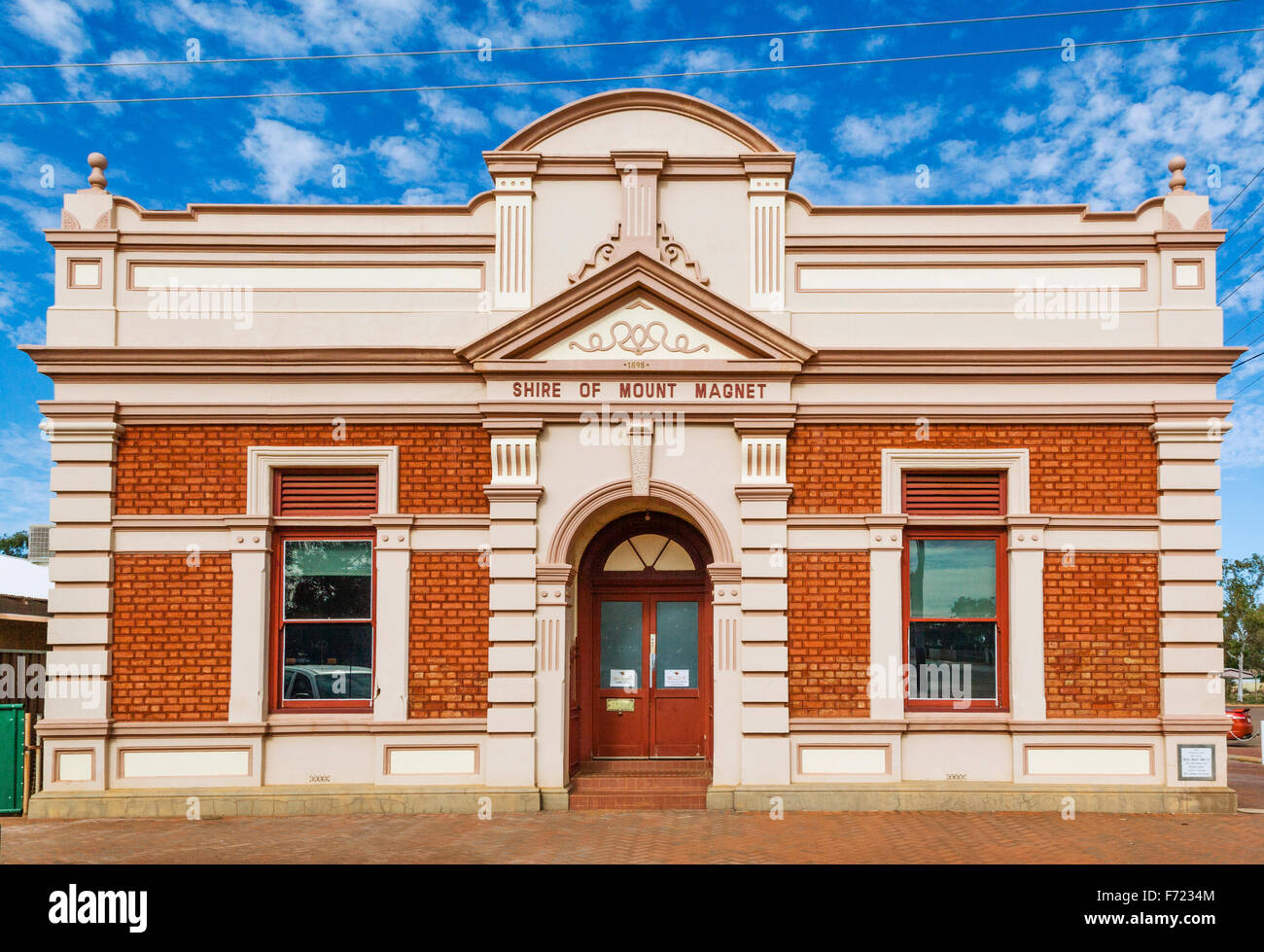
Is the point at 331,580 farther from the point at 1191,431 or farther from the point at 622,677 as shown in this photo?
the point at 1191,431

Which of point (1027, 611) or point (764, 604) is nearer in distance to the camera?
point (764, 604)

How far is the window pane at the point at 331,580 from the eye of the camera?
11.5 m

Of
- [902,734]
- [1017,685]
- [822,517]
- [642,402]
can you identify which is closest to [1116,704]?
[1017,685]

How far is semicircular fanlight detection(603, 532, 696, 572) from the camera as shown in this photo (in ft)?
40.1

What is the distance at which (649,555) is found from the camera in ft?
40.2

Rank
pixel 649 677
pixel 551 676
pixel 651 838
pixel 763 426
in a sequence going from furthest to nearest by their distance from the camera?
pixel 649 677, pixel 763 426, pixel 551 676, pixel 651 838

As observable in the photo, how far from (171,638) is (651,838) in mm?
5961

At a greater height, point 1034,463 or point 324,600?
point 1034,463

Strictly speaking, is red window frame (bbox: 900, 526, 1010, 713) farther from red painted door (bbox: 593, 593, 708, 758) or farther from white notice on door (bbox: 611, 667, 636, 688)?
white notice on door (bbox: 611, 667, 636, 688)

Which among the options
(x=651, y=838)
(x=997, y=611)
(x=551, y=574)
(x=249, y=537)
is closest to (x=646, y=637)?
(x=551, y=574)

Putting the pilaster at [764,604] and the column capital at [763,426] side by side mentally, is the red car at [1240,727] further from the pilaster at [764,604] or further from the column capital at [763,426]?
the column capital at [763,426]

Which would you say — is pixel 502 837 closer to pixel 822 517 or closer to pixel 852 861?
pixel 852 861

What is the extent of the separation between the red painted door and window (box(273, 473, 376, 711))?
285 centimetres

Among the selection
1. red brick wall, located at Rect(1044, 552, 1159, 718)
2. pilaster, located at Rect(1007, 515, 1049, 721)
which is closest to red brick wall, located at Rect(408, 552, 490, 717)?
pilaster, located at Rect(1007, 515, 1049, 721)
